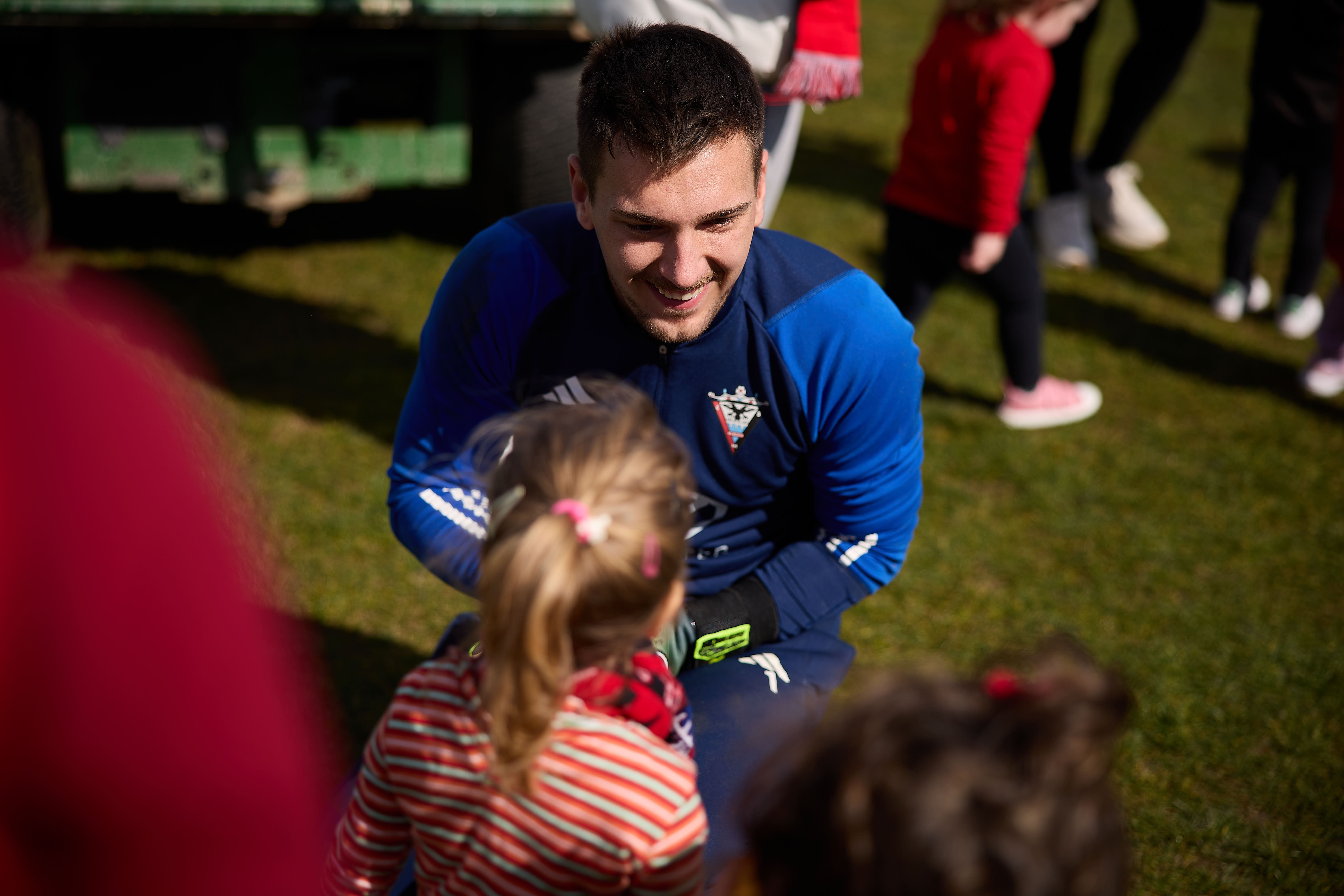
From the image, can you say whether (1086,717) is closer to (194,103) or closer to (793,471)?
(793,471)

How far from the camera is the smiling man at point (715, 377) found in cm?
174

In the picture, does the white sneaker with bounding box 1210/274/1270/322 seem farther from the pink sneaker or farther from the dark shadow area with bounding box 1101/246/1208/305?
the pink sneaker

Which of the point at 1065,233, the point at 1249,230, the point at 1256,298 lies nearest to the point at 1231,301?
the point at 1256,298

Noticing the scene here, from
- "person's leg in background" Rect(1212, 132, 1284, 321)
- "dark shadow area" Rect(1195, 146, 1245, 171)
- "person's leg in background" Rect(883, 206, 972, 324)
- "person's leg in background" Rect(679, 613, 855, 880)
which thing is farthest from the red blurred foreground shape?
"dark shadow area" Rect(1195, 146, 1245, 171)

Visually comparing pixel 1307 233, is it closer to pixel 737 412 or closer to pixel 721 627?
pixel 737 412

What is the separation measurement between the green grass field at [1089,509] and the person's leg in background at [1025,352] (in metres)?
0.08

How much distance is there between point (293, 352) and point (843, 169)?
3412 mm

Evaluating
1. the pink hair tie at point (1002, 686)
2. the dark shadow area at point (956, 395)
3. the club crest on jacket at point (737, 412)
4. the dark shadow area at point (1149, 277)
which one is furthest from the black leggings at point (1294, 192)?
the pink hair tie at point (1002, 686)

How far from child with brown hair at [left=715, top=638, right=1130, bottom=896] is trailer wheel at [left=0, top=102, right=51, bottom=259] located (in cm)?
361

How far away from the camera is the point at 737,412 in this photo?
1877mm

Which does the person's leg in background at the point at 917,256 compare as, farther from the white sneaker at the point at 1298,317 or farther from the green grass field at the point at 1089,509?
the white sneaker at the point at 1298,317

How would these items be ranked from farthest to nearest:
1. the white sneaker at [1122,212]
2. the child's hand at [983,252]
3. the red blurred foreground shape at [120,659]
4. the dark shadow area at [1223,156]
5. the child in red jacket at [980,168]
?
the dark shadow area at [1223,156]
the white sneaker at [1122,212]
the child's hand at [983,252]
the child in red jacket at [980,168]
the red blurred foreground shape at [120,659]

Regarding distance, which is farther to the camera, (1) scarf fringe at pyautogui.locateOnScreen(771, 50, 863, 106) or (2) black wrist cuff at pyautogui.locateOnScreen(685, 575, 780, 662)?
(1) scarf fringe at pyautogui.locateOnScreen(771, 50, 863, 106)

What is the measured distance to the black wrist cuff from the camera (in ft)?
6.12
